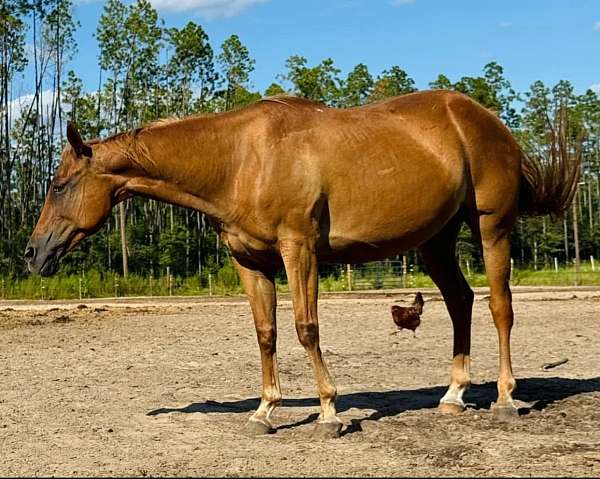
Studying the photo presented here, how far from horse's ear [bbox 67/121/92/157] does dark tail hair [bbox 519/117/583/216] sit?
13.4ft

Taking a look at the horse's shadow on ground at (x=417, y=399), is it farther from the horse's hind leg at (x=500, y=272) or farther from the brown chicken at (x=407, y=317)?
the brown chicken at (x=407, y=317)

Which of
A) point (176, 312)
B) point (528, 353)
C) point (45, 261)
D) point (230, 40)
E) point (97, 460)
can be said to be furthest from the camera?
point (230, 40)

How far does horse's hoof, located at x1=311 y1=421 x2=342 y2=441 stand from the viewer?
6320mm

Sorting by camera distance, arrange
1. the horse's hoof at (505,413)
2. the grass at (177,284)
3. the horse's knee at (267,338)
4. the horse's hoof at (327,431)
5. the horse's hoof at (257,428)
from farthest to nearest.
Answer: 1. the grass at (177,284)
2. the horse's knee at (267,338)
3. the horse's hoof at (505,413)
4. the horse's hoof at (257,428)
5. the horse's hoof at (327,431)

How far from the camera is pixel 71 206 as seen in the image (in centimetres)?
669

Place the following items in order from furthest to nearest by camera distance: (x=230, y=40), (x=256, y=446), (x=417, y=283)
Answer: (x=230, y=40), (x=417, y=283), (x=256, y=446)

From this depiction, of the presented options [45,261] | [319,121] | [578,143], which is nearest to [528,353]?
[578,143]

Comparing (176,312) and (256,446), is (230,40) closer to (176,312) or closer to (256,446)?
(176,312)

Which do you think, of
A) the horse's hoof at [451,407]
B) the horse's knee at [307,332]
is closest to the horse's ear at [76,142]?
the horse's knee at [307,332]

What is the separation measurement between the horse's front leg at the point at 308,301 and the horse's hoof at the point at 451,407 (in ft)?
4.38

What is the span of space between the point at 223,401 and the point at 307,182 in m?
2.86

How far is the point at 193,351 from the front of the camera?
41.3 ft

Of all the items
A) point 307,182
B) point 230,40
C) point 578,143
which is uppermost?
point 230,40

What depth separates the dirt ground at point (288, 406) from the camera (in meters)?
5.53
